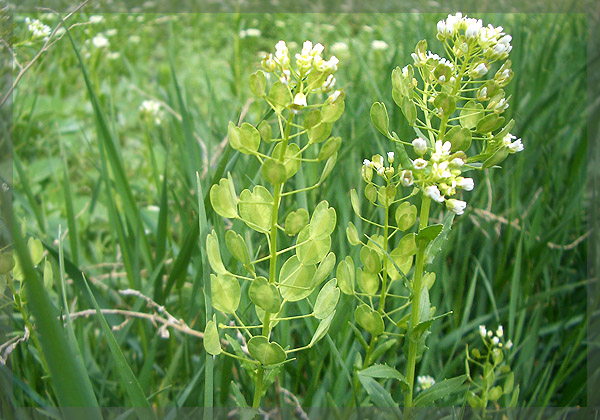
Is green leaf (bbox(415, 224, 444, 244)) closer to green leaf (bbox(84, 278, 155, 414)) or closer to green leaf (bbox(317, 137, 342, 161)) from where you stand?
green leaf (bbox(317, 137, 342, 161))

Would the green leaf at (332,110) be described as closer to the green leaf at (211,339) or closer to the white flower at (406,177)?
the white flower at (406,177)

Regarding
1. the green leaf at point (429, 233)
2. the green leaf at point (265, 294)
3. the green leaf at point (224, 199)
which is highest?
the green leaf at point (224, 199)

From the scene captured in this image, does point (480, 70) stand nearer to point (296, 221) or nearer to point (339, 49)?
point (296, 221)

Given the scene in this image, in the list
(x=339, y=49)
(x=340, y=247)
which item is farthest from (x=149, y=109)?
(x=340, y=247)

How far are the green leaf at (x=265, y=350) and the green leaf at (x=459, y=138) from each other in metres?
0.23

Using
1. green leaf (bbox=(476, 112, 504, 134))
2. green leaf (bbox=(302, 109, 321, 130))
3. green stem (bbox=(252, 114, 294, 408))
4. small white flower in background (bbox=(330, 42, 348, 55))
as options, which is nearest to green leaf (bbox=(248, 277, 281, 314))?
green stem (bbox=(252, 114, 294, 408))

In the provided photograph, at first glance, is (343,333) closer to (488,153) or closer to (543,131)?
(488,153)

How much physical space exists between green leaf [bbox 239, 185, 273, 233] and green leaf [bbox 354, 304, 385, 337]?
131mm

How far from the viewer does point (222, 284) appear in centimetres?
46

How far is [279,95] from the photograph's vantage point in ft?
1.41

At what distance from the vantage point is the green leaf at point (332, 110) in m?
0.43

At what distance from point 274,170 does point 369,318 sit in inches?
7.6

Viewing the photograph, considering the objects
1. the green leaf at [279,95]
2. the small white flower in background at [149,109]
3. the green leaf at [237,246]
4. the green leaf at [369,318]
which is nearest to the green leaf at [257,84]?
the green leaf at [279,95]

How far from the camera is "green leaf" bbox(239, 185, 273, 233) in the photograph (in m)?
0.46
